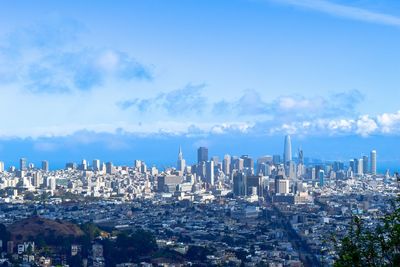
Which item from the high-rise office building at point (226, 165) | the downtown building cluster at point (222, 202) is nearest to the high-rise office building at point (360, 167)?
the downtown building cluster at point (222, 202)

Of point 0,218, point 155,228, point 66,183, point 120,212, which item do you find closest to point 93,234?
point 155,228

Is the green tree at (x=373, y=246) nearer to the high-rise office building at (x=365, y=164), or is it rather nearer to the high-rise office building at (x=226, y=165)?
the high-rise office building at (x=226, y=165)

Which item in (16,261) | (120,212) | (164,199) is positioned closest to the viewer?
(16,261)

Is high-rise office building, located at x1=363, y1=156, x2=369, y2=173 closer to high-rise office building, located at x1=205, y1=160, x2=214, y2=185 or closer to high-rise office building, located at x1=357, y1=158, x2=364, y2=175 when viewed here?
high-rise office building, located at x1=357, y1=158, x2=364, y2=175

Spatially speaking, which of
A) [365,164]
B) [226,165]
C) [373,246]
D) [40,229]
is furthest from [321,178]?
[373,246]

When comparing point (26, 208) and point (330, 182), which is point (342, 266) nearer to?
point (26, 208)

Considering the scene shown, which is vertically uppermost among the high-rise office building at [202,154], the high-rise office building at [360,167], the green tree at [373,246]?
the high-rise office building at [202,154]

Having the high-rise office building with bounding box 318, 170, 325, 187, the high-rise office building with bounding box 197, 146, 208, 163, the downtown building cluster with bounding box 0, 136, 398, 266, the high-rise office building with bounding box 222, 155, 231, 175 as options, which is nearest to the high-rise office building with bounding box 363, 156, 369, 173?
the downtown building cluster with bounding box 0, 136, 398, 266

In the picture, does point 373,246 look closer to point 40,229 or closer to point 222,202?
point 40,229
